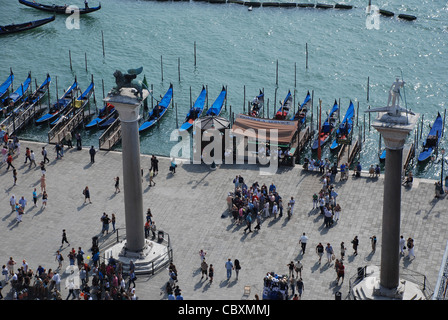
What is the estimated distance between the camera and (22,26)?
112750mm

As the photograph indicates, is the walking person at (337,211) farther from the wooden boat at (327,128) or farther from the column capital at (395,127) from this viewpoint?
the column capital at (395,127)

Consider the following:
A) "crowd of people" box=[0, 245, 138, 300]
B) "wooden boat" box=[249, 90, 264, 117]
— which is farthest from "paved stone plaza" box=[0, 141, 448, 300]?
"wooden boat" box=[249, 90, 264, 117]

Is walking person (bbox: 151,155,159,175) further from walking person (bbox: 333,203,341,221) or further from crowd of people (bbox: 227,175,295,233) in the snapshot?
walking person (bbox: 333,203,341,221)

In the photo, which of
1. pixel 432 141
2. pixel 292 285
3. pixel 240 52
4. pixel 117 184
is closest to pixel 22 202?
pixel 117 184

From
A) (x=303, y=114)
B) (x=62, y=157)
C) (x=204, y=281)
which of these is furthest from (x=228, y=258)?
(x=303, y=114)

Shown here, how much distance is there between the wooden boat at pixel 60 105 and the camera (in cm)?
8594

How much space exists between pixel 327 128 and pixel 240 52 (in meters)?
26.3

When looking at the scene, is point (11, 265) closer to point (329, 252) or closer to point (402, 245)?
point (329, 252)

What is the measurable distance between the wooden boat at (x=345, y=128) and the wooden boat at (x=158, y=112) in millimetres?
16150

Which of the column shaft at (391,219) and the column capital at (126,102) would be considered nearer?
the column shaft at (391,219)

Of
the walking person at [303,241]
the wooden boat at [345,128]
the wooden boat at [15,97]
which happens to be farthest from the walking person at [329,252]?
the wooden boat at [15,97]

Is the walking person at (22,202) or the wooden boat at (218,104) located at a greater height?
the wooden boat at (218,104)

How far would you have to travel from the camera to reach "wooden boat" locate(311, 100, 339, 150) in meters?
81.0

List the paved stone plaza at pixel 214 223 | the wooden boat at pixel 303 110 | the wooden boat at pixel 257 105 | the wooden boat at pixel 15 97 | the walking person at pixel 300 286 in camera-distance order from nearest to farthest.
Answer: the walking person at pixel 300 286
the paved stone plaza at pixel 214 223
the wooden boat at pixel 303 110
the wooden boat at pixel 257 105
the wooden boat at pixel 15 97
